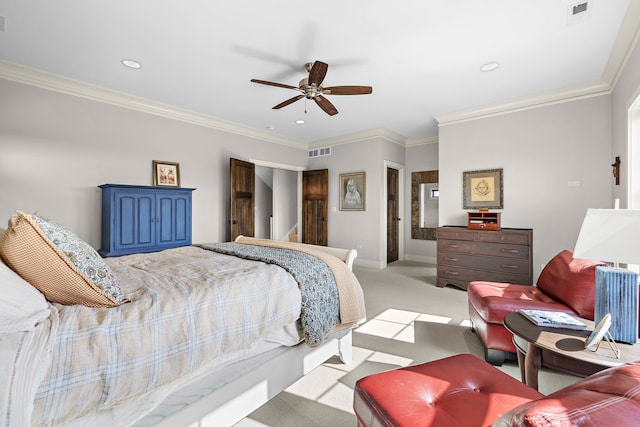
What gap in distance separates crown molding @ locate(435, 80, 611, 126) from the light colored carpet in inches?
105

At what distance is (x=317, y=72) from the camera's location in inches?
104

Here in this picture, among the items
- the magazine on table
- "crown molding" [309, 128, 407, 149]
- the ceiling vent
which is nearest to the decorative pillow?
the magazine on table

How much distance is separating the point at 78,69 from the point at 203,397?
3.71m

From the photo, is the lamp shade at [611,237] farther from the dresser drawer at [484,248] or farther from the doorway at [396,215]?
the doorway at [396,215]

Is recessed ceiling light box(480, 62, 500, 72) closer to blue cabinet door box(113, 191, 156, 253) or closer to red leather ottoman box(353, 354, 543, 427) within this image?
red leather ottoman box(353, 354, 543, 427)

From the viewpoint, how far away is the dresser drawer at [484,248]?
3.69 metres

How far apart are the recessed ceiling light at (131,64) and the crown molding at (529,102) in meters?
4.23

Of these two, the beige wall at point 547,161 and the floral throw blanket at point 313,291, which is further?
the beige wall at point 547,161

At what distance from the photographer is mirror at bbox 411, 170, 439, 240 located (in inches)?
241

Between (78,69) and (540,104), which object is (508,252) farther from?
(78,69)

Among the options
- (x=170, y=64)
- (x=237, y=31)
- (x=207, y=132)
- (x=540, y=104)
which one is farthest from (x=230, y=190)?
(x=540, y=104)

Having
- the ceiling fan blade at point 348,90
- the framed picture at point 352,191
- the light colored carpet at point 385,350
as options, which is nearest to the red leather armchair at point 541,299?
the light colored carpet at point 385,350

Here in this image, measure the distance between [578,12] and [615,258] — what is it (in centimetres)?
221

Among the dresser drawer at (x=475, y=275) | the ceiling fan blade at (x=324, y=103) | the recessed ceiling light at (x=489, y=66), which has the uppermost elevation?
the recessed ceiling light at (x=489, y=66)
